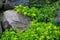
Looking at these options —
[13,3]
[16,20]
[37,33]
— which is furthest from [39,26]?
[13,3]

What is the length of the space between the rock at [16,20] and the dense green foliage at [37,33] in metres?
0.20

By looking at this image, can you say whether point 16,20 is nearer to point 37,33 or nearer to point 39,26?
point 39,26

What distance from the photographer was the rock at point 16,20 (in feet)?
20.2

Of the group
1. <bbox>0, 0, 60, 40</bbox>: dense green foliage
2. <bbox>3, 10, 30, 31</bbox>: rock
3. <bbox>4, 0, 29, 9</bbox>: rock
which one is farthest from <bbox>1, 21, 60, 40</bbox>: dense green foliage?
<bbox>4, 0, 29, 9</bbox>: rock

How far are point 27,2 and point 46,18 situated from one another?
1.08m

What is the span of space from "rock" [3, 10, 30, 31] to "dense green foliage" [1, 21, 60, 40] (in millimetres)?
202

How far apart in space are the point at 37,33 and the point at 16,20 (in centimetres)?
101

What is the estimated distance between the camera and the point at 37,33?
18.5 feet

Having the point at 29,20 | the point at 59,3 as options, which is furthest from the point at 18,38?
the point at 59,3

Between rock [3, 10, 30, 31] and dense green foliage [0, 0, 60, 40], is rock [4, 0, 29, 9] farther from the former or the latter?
rock [3, 10, 30, 31]

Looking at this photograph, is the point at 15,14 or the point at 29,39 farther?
the point at 15,14

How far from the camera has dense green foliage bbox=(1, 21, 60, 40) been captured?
5469mm

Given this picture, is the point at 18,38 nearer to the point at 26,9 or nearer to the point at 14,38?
the point at 14,38

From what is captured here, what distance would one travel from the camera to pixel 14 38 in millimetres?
5617
